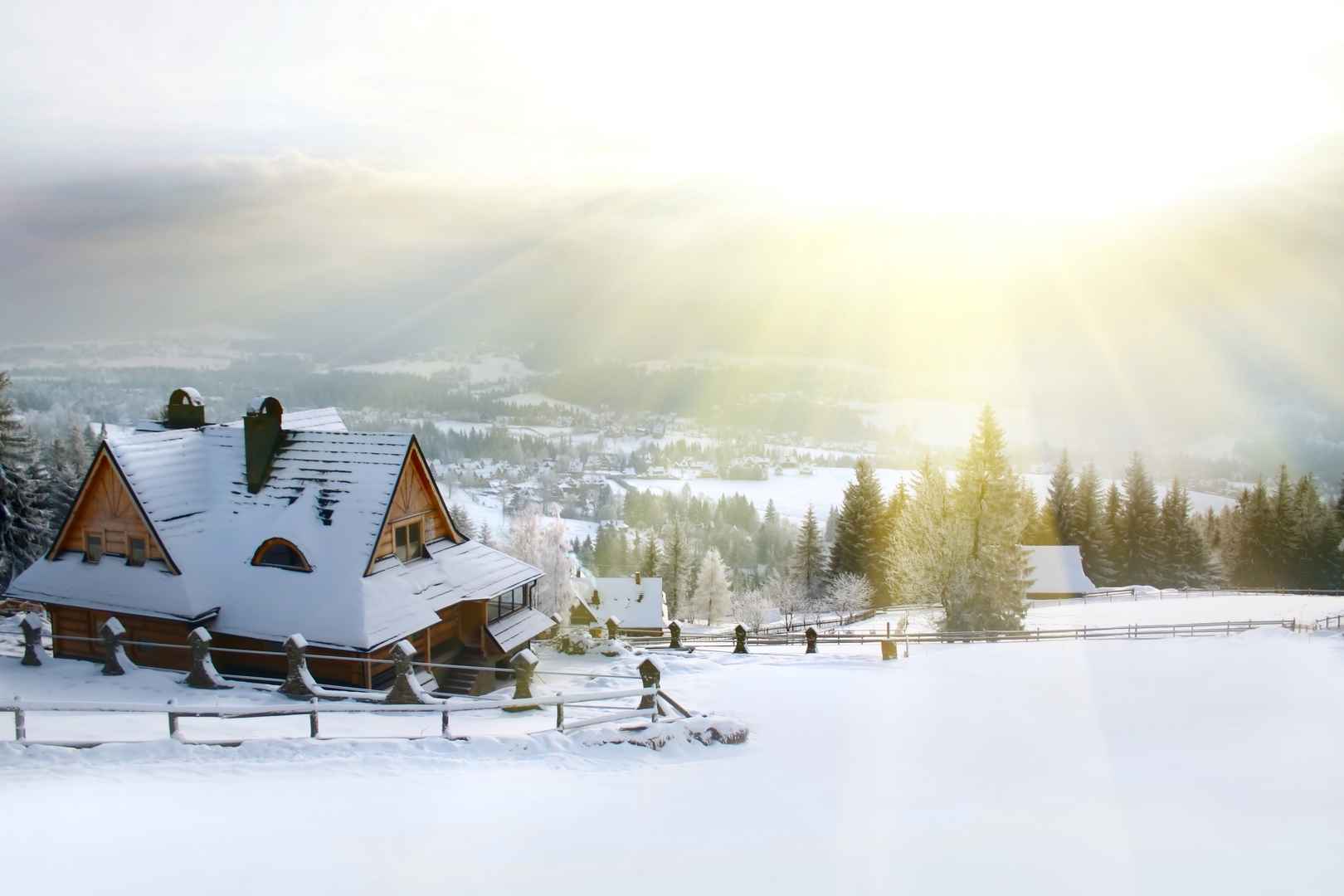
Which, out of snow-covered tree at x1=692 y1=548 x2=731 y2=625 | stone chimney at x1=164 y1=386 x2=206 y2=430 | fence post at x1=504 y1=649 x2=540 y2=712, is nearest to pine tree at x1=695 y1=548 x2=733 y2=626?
snow-covered tree at x1=692 y1=548 x2=731 y2=625

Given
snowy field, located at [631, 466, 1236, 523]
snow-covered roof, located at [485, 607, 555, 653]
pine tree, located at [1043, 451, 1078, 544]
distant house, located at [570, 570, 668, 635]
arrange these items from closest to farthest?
snow-covered roof, located at [485, 607, 555, 653] < distant house, located at [570, 570, 668, 635] < pine tree, located at [1043, 451, 1078, 544] < snowy field, located at [631, 466, 1236, 523]

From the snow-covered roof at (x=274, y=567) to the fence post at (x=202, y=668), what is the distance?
102cm

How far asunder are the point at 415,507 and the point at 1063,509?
57894 mm

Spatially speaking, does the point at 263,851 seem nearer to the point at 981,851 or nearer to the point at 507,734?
the point at 507,734

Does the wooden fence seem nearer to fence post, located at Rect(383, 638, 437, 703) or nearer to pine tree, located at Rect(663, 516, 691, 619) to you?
fence post, located at Rect(383, 638, 437, 703)

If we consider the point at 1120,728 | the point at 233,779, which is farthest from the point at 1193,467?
the point at 233,779

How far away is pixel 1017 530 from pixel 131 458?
33465 millimetres

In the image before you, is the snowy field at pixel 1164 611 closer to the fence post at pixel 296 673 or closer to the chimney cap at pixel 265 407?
the fence post at pixel 296 673

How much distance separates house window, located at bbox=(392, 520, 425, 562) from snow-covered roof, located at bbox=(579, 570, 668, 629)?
32271 millimetres

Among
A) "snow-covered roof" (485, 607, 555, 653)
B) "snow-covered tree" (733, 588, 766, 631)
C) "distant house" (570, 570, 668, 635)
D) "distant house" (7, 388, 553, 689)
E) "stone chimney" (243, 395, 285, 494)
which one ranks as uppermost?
"stone chimney" (243, 395, 285, 494)

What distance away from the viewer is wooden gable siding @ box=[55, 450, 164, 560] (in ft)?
61.7

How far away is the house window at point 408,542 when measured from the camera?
19562 mm

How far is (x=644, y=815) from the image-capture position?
877 cm

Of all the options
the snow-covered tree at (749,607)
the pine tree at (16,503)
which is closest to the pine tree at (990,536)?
the snow-covered tree at (749,607)
